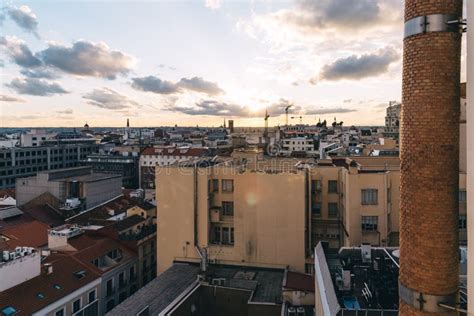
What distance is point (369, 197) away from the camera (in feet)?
77.8

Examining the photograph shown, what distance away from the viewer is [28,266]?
80.1 feet

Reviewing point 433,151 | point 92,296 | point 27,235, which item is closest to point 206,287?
point 92,296

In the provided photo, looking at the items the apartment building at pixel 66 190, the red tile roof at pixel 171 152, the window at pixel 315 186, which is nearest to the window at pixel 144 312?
the window at pixel 315 186

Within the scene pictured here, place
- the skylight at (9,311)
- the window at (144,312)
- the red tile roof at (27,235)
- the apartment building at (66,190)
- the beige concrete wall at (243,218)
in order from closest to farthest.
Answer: the window at (144,312), the skylight at (9,311), the beige concrete wall at (243,218), the red tile roof at (27,235), the apartment building at (66,190)

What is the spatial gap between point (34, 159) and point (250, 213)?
7234cm

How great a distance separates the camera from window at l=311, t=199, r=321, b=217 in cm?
2869

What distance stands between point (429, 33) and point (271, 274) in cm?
2059

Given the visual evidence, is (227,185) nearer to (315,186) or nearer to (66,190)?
(315,186)

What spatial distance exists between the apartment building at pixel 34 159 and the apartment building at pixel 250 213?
2540 inches

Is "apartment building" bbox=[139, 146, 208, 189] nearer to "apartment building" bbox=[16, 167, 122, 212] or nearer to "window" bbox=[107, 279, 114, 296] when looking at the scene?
"apartment building" bbox=[16, 167, 122, 212]

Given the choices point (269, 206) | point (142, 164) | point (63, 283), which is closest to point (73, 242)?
point (63, 283)

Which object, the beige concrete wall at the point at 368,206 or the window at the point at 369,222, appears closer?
the beige concrete wall at the point at 368,206

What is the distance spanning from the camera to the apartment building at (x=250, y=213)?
26.8 m

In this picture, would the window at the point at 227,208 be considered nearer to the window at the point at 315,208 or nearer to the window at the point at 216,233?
the window at the point at 216,233
